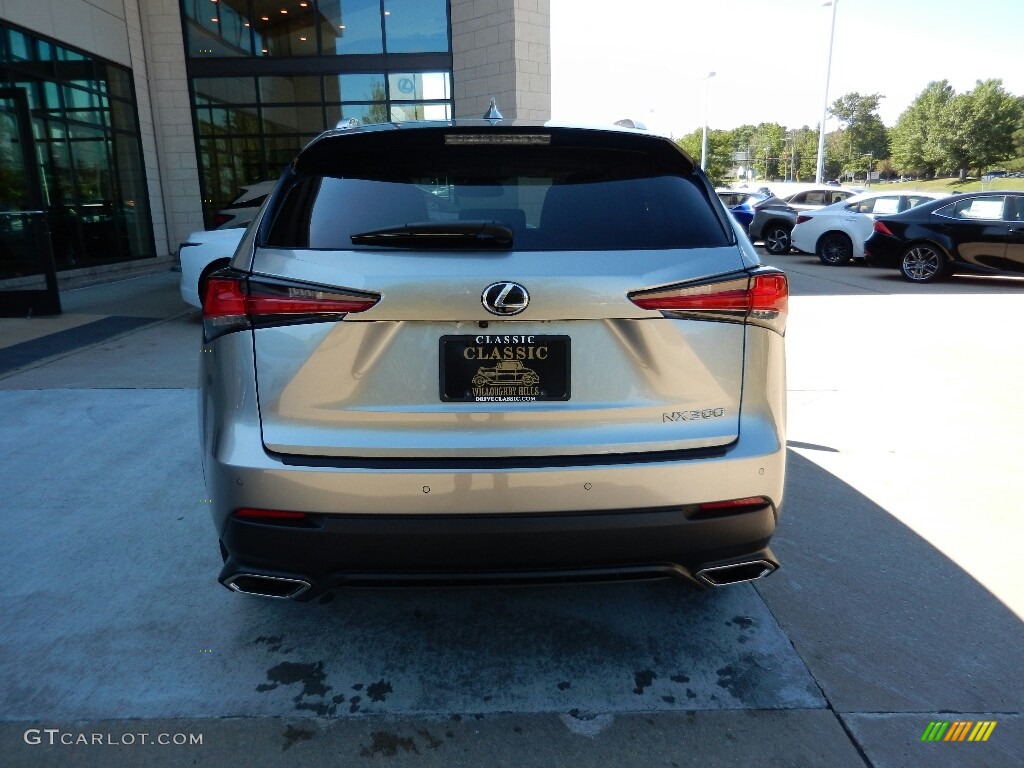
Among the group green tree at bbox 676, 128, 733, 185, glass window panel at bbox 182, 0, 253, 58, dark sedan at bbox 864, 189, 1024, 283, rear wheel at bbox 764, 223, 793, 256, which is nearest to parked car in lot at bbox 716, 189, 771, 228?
rear wheel at bbox 764, 223, 793, 256

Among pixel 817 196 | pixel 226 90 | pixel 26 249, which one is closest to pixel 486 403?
pixel 26 249

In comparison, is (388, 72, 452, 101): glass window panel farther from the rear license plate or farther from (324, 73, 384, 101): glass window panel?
the rear license plate

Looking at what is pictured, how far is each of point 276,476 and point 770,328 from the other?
150 cm

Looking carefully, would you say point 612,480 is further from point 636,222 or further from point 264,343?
point 264,343

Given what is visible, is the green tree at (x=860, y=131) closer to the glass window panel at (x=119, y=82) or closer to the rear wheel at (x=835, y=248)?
the rear wheel at (x=835, y=248)

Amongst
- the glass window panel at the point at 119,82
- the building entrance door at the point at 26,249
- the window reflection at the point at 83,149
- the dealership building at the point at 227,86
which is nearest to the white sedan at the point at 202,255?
the building entrance door at the point at 26,249

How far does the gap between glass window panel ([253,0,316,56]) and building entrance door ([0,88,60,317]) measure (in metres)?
7.28

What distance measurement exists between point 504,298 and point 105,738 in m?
1.75

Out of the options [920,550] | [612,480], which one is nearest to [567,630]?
[612,480]

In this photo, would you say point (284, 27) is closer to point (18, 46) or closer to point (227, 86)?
point (227, 86)

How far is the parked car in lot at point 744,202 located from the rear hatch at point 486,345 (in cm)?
1936

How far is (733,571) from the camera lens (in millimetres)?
2268

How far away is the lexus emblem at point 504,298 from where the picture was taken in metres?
2.00

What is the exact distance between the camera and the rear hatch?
6.61ft
